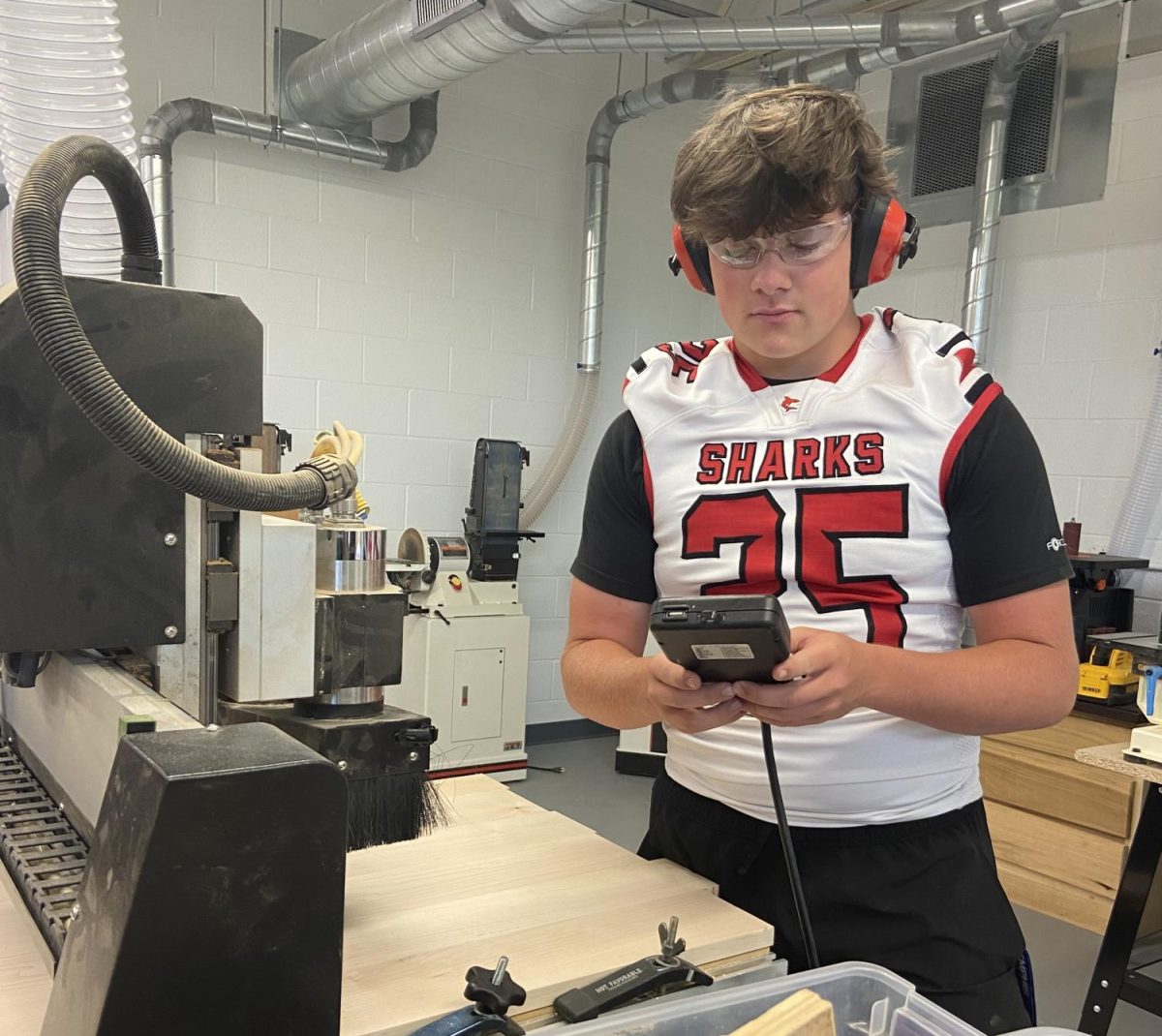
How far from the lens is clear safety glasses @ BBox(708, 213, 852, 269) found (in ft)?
2.87

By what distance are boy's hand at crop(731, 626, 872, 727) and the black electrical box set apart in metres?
0.50

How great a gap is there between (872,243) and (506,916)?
695mm

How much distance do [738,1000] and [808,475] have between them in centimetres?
48

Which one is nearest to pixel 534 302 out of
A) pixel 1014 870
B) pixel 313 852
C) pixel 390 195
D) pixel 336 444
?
pixel 390 195

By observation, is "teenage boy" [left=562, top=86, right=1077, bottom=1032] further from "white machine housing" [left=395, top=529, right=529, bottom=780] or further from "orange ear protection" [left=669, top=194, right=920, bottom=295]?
"white machine housing" [left=395, top=529, right=529, bottom=780]

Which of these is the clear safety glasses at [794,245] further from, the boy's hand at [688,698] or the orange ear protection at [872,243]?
the boy's hand at [688,698]

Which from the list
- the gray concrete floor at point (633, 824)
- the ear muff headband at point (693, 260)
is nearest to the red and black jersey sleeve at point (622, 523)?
the ear muff headband at point (693, 260)

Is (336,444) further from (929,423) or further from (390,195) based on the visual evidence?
(390,195)

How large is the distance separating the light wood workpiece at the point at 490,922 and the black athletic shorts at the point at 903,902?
8 centimetres

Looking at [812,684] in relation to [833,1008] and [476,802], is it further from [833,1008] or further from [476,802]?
[476,802]

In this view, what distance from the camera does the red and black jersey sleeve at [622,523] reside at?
1.02 m

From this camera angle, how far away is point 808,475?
92 cm

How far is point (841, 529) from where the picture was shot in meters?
0.91

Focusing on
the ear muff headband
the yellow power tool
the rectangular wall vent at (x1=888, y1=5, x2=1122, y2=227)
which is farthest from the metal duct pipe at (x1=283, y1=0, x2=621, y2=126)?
the yellow power tool
